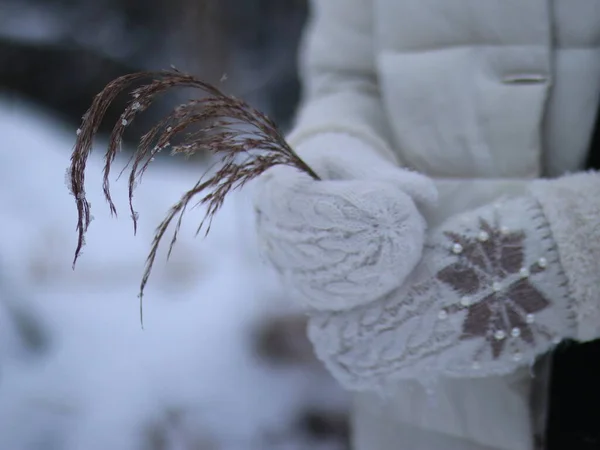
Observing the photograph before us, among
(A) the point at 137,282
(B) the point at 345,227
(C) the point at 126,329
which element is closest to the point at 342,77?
(B) the point at 345,227

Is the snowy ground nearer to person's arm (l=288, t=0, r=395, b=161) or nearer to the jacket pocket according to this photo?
person's arm (l=288, t=0, r=395, b=161)

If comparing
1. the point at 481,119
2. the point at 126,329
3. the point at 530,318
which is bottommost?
the point at 126,329

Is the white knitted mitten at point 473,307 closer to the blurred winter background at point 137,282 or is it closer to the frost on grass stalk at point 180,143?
the frost on grass stalk at point 180,143

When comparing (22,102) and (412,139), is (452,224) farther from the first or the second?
(22,102)

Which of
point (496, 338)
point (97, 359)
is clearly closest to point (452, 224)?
point (496, 338)

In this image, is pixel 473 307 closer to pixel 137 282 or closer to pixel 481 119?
pixel 481 119

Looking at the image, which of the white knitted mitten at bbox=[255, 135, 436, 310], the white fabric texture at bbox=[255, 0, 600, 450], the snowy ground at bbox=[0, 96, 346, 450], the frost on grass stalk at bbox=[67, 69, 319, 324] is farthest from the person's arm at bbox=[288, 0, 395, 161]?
the snowy ground at bbox=[0, 96, 346, 450]

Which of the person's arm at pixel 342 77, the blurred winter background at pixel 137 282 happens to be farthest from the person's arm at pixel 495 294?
the blurred winter background at pixel 137 282

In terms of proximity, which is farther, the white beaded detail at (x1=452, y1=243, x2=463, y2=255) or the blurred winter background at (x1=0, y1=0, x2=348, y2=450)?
the blurred winter background at (x1=0, y1=0, x2=348, y2=450)
